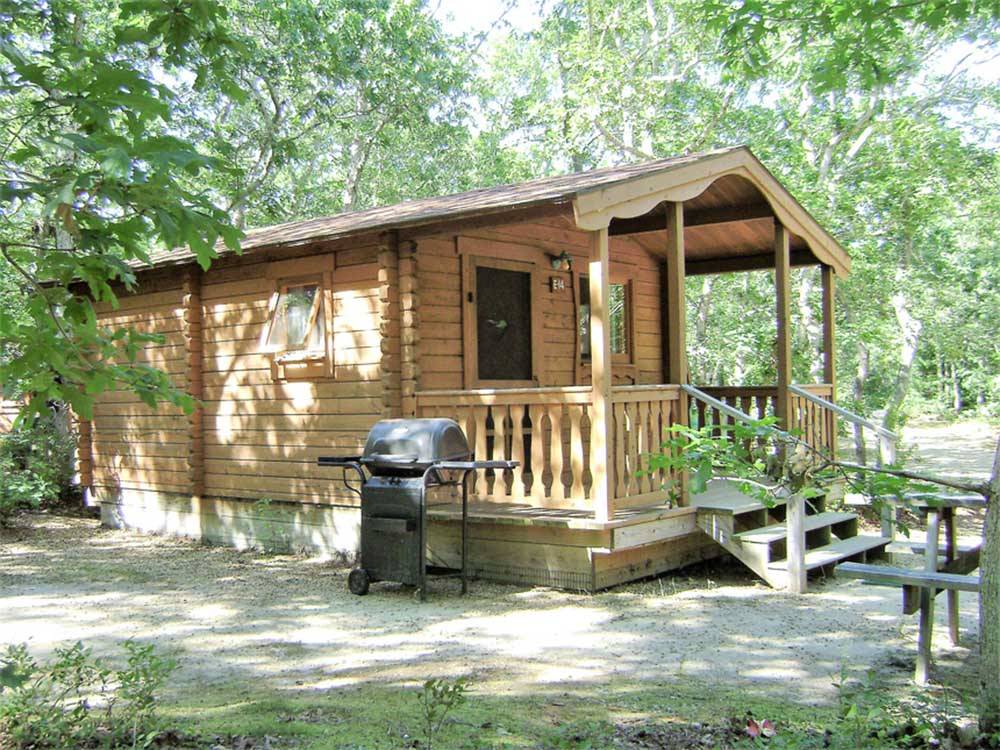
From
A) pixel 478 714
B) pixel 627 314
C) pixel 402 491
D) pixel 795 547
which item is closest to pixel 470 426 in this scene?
pixel 402 491

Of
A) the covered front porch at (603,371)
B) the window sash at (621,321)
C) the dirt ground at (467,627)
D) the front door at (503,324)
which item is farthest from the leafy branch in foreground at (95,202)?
the window sash at (621,321)

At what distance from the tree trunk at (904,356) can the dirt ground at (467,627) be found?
753cm

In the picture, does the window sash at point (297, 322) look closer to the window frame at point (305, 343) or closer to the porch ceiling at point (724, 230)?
the window frame at point (305, 343)

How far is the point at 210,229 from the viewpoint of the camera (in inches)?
118

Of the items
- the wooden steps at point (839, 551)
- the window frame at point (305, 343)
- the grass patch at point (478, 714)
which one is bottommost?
the grass patch at point (478, 714)

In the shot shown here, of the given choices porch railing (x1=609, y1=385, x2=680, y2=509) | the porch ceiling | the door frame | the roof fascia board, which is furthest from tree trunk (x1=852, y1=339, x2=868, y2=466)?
porch railing (x1=609, y1=385, x2=680, y2=509)

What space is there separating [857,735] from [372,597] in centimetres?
465

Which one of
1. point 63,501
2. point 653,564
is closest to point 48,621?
point 653,564

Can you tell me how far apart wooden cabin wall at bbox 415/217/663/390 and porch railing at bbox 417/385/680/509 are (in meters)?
0.80

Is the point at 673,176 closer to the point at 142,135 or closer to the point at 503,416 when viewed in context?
the point at 503,416

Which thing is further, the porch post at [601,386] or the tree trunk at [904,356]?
the tree trunk at [904,356]

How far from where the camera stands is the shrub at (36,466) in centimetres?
1116

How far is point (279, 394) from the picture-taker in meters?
9.76

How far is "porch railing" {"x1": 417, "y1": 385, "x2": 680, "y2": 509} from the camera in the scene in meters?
7.50
